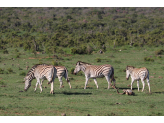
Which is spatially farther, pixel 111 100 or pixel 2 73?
pixel 2 73

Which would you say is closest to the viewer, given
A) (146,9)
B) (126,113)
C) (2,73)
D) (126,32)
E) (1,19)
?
(126,113)

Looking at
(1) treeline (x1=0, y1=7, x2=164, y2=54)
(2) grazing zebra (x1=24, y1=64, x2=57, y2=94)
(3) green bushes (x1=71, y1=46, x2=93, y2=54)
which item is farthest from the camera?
(1) treeline (x1=0, y1=7, x2=164, y2=54)

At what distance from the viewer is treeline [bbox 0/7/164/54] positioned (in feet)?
153

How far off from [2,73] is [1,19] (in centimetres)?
7755

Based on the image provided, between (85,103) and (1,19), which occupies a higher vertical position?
(1,19)

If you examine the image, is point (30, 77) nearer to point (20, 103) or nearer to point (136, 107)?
point (20, 103)

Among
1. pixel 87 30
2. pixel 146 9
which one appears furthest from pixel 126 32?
pixel 146 9

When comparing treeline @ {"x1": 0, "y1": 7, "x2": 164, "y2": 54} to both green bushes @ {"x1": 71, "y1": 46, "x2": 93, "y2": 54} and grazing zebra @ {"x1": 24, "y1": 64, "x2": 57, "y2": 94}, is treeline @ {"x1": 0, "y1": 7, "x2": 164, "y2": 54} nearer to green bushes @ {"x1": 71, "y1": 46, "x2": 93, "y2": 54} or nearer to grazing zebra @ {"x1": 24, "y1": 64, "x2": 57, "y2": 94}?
green bushes @ {"x1": 71, "y1": 46, "x2": 93, "y2": 54}

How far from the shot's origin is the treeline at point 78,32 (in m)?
46.5

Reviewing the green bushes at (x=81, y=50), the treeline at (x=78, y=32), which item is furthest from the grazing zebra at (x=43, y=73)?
the green bushes at (x=81, y=50)

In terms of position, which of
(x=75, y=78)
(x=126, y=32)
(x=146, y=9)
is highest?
(x=146, y=9)

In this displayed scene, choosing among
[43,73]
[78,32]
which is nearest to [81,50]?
[43,73]

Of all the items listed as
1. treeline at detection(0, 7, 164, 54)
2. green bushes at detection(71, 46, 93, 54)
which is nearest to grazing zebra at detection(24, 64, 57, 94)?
treeline at detection(0, 7, 164, 54)

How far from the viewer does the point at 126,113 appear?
9695 mm
